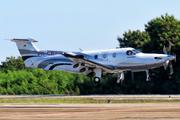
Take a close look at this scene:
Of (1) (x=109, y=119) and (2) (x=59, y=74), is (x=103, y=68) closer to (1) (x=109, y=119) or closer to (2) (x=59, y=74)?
(2) (x=59, y=74)

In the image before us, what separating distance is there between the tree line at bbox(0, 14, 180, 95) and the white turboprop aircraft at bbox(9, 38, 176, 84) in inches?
240

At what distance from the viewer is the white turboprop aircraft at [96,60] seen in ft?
93.8

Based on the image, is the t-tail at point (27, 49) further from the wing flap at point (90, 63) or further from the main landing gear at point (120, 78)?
the main landing gear at point (120, 78)

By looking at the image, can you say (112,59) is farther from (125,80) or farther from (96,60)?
(125,80)

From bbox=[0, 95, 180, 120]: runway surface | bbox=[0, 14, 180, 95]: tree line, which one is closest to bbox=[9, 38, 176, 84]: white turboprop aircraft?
bbox=[0, 14, 180, 95]: tree line

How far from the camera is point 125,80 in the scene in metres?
38.6

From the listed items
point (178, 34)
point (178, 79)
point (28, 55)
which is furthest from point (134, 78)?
point (28, 55)

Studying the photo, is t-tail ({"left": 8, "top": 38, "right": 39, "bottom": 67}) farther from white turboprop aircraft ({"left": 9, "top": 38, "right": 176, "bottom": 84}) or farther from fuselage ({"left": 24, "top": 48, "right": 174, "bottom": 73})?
fuselage ({"left": 24, "top": 48, "right": 174, "bottom": 73})

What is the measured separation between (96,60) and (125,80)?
9.74 meters

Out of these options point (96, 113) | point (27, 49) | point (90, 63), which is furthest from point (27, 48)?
point (96, 113)

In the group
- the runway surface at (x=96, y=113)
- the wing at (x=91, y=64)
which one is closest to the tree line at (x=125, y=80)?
the wing at (x=91, y=64)

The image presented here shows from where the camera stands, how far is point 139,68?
97.5 ft

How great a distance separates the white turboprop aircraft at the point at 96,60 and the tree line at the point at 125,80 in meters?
6.10

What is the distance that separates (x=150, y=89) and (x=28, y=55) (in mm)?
17742
